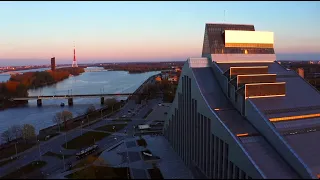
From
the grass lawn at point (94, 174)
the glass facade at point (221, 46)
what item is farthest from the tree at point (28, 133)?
the glass facade at point (221, 46)

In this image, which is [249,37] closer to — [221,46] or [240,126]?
[221,46]

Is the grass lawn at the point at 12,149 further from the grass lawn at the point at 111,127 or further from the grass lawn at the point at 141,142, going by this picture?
the grass lawn at the point at 141,142

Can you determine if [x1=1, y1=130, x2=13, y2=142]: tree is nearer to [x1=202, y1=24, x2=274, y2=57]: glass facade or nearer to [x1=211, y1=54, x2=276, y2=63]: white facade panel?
[x1=202, y1=24, x2=274, y2=57]: glass facade

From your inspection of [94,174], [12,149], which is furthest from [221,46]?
[12,149]

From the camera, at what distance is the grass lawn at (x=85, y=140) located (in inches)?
1084

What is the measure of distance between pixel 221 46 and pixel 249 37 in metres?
2.67

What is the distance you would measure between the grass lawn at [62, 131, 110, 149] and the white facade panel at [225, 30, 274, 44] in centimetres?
1661

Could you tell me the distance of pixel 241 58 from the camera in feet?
75.0

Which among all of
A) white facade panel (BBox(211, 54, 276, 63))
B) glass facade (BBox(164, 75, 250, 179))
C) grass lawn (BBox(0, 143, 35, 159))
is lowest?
grass lawn (BBox(0, 143, 35, 159))

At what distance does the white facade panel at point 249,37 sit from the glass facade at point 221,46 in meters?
0.34

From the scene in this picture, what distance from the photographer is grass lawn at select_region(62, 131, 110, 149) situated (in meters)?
27.5

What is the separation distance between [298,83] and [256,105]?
6.74m

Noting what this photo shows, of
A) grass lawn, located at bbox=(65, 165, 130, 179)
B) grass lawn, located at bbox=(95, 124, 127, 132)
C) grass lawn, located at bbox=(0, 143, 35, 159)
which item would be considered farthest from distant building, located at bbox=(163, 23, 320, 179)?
grass lawn, located at bbox=(0, 143, 35, 159)

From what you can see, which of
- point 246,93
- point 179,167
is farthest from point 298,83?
point 179,167
